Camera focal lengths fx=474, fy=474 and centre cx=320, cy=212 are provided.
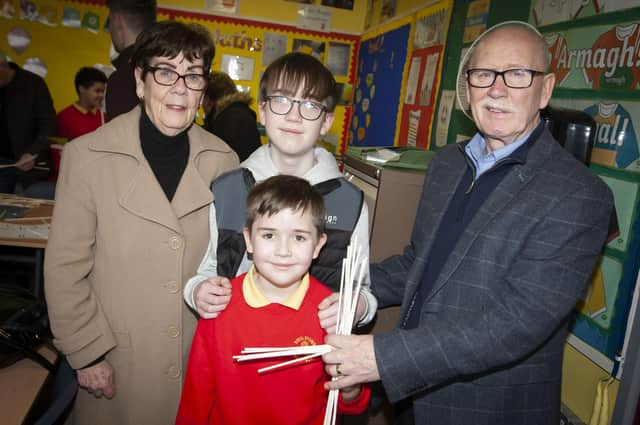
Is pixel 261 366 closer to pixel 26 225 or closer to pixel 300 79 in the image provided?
pixel 300 79

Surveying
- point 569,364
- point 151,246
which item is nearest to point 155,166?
point 151,246

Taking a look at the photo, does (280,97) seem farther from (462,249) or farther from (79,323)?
(79,323)

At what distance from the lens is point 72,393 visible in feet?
4.26

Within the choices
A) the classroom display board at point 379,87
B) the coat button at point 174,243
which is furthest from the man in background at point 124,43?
the classroom display board at point 379,87

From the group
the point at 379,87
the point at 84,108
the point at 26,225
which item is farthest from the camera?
the point at 379,87

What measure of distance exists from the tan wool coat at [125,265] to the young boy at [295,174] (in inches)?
4.3

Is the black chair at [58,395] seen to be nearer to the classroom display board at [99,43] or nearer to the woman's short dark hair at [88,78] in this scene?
the woman's short dark hair at [88,78]

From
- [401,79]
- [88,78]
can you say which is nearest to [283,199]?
[401,79]

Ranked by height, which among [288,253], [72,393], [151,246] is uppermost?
[288,253]

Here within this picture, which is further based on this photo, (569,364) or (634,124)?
(569,364)

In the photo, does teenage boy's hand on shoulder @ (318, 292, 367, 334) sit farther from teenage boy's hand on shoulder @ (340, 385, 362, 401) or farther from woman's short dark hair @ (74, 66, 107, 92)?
woman's short dark hair @ (74, 66, 107, 92)

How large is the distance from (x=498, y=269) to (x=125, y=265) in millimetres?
1114

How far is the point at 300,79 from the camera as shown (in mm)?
1390

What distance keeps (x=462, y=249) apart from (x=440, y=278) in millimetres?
103
